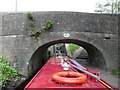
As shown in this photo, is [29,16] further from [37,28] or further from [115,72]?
[115,72]

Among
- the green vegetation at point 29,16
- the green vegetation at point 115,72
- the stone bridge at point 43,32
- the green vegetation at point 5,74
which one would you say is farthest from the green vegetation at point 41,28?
the green vegetation at point 115,72

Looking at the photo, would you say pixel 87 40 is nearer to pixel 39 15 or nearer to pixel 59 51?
pixel 39 15

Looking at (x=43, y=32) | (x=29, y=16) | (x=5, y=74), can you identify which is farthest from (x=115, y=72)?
(x=5, y=74)

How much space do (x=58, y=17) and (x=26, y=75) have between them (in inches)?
106

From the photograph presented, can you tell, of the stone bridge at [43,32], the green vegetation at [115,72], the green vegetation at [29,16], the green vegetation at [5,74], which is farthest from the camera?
the green vegetation at [115,72]

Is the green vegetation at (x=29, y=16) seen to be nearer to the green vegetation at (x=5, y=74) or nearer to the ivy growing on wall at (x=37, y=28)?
the ivy growing on wall at (x=37, y=28)

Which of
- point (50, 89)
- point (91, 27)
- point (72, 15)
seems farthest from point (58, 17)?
point (50, 89)

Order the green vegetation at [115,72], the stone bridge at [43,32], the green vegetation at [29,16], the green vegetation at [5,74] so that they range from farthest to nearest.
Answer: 1. the green vegetation at [115,72]
2. the stone bridge at [43,32]
3. the green vegetation at [29,16]
4. the green vegetation at [5,74]

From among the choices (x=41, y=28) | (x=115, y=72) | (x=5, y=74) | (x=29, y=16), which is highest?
(x=29, y=16)

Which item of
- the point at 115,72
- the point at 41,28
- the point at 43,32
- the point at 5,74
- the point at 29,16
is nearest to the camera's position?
the point at 5,74

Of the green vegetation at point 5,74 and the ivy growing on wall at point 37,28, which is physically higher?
the ivy growing on wall at point 37,28

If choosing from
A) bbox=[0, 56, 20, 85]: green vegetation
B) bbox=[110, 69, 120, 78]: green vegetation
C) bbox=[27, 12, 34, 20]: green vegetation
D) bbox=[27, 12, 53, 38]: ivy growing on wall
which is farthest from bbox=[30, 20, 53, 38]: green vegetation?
bbox=[110, 69, 120, 78]: green vegetation

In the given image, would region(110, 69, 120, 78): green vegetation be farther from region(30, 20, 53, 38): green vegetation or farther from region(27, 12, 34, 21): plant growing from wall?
region(27, 12, 34, 21): plant growing from wall

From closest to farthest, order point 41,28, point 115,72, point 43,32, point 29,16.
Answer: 1. point 29,16
2. point 41,28
3. point 43,32
4. point 115,72
